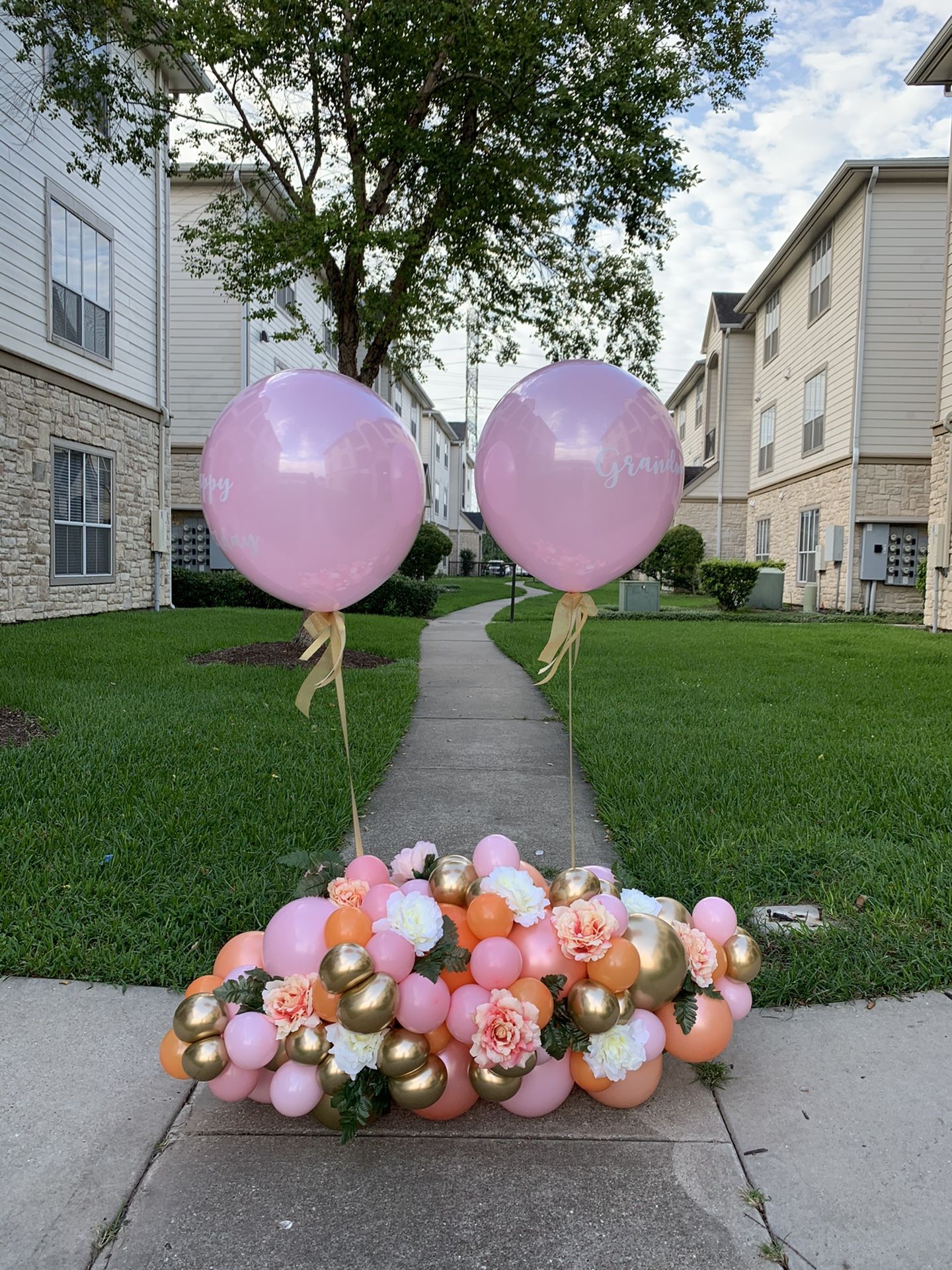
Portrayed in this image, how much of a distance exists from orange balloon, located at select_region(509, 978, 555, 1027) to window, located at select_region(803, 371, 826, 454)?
62.0ft

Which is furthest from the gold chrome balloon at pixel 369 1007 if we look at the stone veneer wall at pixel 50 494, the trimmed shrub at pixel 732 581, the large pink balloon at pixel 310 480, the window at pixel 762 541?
the window at pixel 762 541

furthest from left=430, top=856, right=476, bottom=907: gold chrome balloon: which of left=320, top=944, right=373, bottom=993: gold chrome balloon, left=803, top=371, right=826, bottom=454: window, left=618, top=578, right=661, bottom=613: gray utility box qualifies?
left=803, top=371, right=826, bottom=454: window

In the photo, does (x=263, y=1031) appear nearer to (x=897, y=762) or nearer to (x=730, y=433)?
(x=897, y=762)

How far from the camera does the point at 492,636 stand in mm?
12625

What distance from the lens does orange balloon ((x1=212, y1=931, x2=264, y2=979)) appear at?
217 cm

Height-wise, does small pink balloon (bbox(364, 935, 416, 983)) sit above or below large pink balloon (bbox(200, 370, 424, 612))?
below

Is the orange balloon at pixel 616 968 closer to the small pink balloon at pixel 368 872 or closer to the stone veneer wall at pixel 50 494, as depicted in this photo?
the small pink balloon at pixel 368 872

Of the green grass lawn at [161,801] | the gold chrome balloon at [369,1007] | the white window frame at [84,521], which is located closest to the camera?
the gold chrome balloon at [369,1007]

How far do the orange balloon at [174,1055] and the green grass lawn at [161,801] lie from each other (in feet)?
1.86

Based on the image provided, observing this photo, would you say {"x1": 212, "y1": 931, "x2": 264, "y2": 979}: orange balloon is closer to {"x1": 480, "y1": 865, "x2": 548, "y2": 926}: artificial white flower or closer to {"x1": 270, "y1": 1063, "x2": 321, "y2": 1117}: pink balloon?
{"x1": 270, "y1": 1063, "x2": 321, "y2": 1117}: pink balloon

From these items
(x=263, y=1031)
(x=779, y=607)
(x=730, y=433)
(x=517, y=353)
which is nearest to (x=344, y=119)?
(x=517, y=353)

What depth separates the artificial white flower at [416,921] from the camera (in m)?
1.95

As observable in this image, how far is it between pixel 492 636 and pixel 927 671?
600cm

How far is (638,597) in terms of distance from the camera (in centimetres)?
1709
